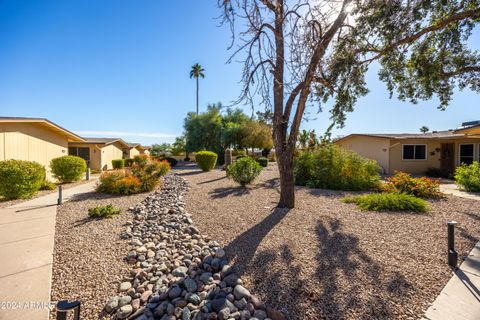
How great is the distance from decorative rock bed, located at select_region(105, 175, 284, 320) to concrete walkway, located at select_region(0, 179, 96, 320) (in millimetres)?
915

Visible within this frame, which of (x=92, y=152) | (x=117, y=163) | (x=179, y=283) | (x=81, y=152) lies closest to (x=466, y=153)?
(x=179, y=283)

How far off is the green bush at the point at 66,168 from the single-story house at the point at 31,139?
35.5 inches

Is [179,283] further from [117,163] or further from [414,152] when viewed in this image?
[117,163]

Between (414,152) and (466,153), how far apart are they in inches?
117

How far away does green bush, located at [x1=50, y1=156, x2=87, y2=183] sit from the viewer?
11281mm

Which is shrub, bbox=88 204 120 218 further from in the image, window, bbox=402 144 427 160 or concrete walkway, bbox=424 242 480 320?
window, bbox=402 144 427 160

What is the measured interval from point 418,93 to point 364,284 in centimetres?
1091

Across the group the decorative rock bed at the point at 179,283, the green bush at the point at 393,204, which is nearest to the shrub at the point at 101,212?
the decorative rock bed at the point at 179,283

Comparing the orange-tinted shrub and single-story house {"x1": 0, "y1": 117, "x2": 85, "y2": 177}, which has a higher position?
single-story house {"x1": 0, "y1": 117, "x2": 85, "y2": 177}

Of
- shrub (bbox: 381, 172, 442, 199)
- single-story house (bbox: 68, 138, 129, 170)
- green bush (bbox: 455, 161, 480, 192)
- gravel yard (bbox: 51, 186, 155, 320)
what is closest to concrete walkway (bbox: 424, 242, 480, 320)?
gravel yard (bbox: 51, 186, 155, 320)

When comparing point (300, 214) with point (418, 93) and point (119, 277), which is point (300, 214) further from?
point (418, 93)

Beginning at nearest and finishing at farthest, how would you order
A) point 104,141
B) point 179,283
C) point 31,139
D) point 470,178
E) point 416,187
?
1. point 179,283
2. point 416,187
3. point 470,178
4. point 31,139
5. point 104,141

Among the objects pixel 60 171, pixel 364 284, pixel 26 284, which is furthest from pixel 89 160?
pixel 364 284

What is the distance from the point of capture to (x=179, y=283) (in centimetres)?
299
